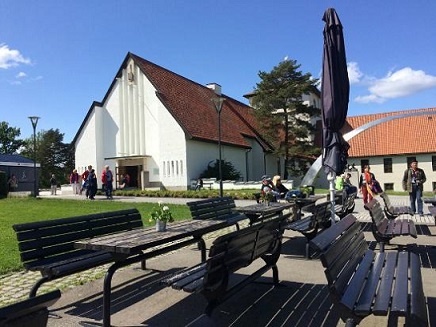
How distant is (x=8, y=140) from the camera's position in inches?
3211

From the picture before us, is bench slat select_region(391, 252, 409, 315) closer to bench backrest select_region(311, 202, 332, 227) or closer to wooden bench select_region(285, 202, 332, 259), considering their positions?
wooden bench select_region(285, 202, 332, 259)

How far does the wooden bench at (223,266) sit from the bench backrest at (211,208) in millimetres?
3364

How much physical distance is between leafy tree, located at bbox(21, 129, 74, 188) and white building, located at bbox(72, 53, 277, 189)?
121ft

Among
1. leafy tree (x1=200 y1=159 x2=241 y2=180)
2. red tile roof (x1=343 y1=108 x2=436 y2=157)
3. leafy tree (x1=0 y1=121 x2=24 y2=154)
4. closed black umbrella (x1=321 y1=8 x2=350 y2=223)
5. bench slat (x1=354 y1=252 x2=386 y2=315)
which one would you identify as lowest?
bench slat (x1=354 y1=252 x2=386 y2=315)

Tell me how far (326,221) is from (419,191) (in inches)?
254

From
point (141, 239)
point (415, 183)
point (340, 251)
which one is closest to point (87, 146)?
point (415, 183)

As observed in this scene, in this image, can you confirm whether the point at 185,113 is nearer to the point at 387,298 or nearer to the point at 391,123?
the point at 391,123

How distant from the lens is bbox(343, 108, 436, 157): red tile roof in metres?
41.8

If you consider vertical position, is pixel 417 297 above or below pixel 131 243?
below

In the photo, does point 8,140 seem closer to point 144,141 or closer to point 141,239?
point 144,141

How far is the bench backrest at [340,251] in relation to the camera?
329cm

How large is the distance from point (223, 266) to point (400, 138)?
44125mm

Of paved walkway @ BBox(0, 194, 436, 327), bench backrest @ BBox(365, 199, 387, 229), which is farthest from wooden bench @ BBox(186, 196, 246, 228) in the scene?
bench backrest @ BBox(365, 199, 387, 229)

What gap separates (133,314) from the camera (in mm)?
4664
